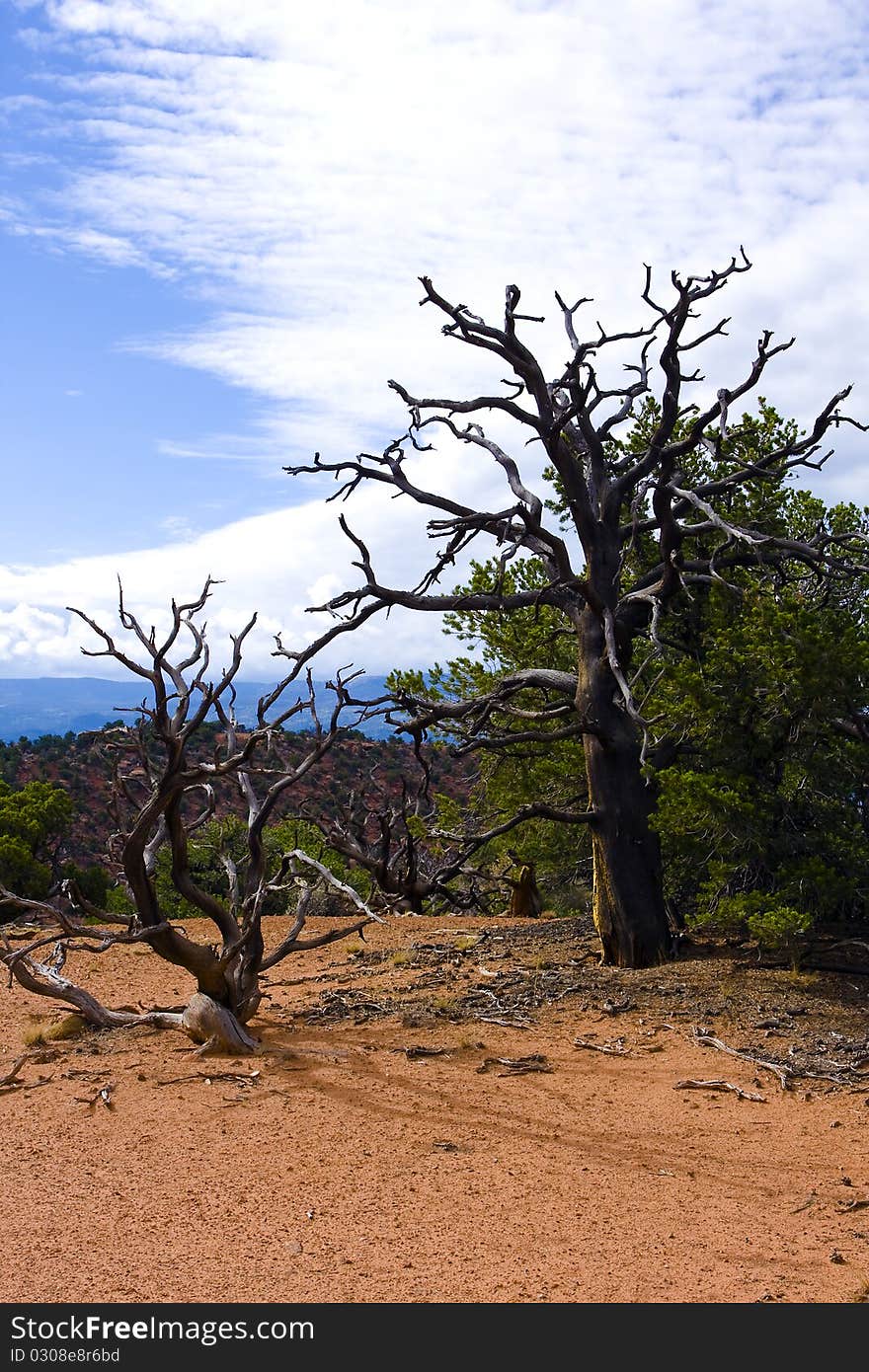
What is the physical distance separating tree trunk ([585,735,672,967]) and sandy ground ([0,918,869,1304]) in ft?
3.44

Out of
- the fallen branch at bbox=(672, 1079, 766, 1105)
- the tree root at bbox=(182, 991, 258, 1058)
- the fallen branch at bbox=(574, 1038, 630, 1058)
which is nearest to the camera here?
the fallen branch at bbox=(672, 1079, 766, 1105)

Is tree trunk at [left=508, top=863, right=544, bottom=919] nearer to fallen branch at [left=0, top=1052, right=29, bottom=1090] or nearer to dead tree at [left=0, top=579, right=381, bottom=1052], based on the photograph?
dead tree at [left=0, top=579, right=381, bottom=1052]

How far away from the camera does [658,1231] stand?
18.9 feet

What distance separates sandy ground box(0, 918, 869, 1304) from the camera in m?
5.26

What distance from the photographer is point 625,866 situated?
1180 centimetres

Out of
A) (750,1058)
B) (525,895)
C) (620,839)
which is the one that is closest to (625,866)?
(620,839)

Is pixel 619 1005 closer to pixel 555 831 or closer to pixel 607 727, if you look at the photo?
pixel 607 727

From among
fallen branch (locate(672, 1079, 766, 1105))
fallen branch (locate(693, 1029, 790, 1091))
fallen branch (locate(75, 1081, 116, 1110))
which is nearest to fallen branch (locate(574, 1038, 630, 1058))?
fallen branch (locate(693, 1029, 790, 1091))

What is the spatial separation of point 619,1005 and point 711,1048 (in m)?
1.27

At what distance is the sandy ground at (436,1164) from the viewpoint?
207 inches

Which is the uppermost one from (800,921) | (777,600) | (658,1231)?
(777,600)

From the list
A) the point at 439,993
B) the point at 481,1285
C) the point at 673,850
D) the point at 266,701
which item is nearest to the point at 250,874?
the point at 266,701

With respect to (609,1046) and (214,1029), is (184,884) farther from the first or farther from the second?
(609,1046)

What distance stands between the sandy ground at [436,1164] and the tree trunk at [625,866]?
3.44ft
